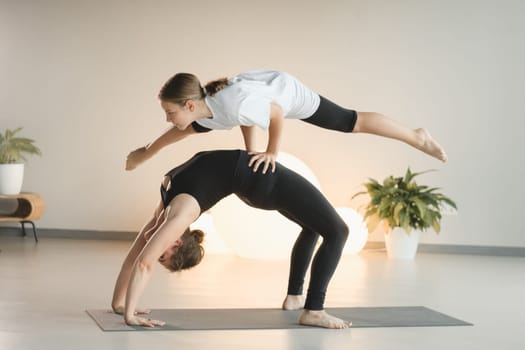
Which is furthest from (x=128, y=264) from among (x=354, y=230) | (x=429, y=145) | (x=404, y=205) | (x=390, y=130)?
(x=404, y=205)

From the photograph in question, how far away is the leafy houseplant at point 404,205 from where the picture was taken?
22.8ft

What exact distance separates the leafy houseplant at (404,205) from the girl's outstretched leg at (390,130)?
2499 millimetres

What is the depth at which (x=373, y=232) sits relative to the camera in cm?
757

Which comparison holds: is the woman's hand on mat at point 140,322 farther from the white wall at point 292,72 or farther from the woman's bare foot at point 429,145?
the white wall at point 292,72

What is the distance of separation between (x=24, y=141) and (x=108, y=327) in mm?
4137

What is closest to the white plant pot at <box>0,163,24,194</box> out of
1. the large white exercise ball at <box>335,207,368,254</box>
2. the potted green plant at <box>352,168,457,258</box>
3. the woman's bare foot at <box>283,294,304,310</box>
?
the large white exercise ball at <box>335,207,368,254</box>

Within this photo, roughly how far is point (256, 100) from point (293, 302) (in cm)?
115

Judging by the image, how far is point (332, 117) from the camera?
166 inches

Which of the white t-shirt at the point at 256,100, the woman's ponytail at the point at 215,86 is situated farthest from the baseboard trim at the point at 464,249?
the woman's ponytail at the point at 215,86

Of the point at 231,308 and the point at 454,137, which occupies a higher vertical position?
the point at 454,137

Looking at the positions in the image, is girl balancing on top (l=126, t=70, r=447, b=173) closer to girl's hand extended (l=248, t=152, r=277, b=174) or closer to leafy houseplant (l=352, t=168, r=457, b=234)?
girl's hand extended (l=248, t=152, r=277, b=174)

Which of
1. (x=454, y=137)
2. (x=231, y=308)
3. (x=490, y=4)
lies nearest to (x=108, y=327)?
(x=231, y=308)

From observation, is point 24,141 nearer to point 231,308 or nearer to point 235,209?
point 235,209

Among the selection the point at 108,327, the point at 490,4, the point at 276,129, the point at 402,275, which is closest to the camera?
the point at 108,327
